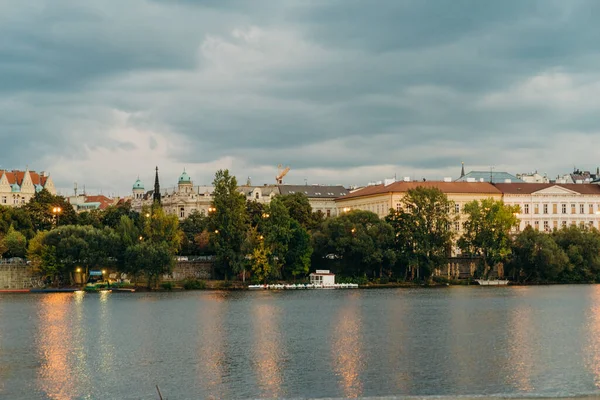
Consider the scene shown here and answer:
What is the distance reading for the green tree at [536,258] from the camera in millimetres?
110938

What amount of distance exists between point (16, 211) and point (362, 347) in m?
83.4

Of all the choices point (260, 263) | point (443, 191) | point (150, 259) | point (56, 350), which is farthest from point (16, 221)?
point (56, 350)

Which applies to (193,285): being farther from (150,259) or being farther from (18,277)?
(18,277)

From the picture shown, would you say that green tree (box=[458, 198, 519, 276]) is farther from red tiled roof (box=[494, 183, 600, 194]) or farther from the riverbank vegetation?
red tiled roof (box=[494, 183, 600, 194])

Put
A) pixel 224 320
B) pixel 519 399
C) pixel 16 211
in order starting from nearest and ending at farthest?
1. pixel 519 399
2. pixel 224 320
3. pixel 16 211

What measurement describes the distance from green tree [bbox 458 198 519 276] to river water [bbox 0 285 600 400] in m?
25.2

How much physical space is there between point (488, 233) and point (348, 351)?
65282 millimetres

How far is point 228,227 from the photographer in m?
106

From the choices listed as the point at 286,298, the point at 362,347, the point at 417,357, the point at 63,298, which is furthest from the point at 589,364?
the point at 63,298

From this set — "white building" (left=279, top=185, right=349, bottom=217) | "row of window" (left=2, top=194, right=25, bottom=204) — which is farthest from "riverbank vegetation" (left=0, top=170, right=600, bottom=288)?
"row of window" (left=2, top=194, right=25, bottom=204)

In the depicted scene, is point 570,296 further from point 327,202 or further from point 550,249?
point 327,202

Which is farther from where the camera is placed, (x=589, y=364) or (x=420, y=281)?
(x=420, y=281)

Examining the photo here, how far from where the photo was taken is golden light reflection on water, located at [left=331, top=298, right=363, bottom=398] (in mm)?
40116

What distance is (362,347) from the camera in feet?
172
